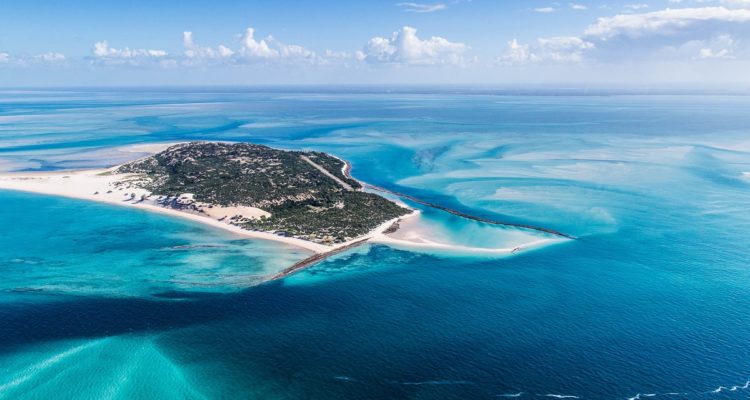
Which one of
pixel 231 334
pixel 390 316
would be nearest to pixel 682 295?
pixel 390 316

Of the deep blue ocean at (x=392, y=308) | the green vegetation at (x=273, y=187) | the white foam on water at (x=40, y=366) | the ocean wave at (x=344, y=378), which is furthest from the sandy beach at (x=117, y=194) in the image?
the white foam on water at (x=40, y=366)

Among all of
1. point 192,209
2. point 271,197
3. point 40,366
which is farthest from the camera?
point 271,197

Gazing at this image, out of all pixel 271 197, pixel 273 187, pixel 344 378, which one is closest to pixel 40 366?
pixel 344 378

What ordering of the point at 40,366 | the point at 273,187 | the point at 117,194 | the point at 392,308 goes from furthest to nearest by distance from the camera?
1. the point at 117,194
2. the point at 273,187
3. the point at 392,308
4. the point at 40,366

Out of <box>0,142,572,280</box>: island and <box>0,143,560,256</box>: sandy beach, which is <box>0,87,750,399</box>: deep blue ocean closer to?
<box>0,143,560,256</box>: sandy beach

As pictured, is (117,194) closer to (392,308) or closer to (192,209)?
(192,209)

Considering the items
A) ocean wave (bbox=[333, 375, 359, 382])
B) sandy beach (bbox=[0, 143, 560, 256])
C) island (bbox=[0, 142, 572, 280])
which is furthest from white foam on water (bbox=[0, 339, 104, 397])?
sandy beach (bbox=[0, 143, 560, 256])

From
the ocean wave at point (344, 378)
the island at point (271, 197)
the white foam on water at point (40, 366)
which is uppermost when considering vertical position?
the island at point (271, 197)

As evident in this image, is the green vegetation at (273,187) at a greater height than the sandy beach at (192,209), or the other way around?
the green vegetation at (273,187)

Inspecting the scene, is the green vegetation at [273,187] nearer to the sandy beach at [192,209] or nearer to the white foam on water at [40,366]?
the sandy beach at [192,209]
